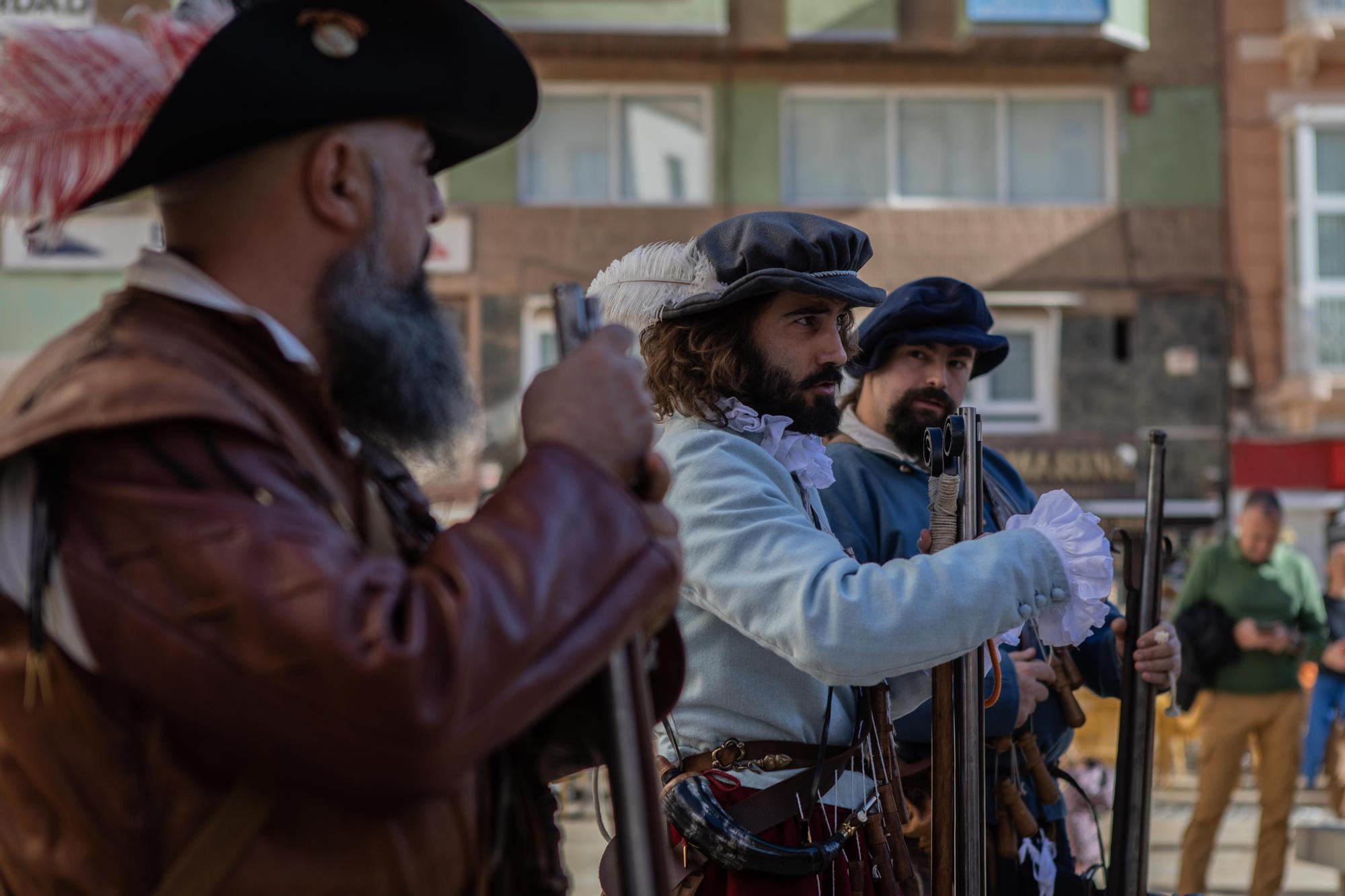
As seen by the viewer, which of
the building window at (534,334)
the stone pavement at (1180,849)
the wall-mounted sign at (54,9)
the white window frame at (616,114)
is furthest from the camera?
the white window frame at (616,114)

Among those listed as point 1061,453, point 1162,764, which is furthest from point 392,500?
point 1061,453

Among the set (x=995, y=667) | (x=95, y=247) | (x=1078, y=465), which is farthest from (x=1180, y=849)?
(x=95, y=247)

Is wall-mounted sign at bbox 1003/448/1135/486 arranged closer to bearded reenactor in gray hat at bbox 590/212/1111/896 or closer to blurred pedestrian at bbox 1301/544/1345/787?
blurred pedestrian at bbox 1301/544/1345/787

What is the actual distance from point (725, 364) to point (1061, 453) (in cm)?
1507

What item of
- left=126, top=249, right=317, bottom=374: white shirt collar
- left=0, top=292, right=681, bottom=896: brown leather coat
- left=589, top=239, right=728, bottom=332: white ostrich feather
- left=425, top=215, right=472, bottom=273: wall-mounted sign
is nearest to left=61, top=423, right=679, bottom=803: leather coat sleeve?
left=0, top=292, right=681, bottom=896: brown leather coat

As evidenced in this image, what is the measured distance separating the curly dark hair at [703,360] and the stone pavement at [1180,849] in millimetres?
4559

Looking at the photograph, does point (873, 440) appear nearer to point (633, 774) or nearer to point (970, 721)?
point (970, 721)

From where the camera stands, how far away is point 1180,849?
8.65 meters

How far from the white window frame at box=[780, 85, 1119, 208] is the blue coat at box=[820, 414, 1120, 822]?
1405cm

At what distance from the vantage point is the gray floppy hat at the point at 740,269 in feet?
9.50

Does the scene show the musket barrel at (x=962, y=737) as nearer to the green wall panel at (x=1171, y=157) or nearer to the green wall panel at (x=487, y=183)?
the green wall panel at (x=487, y=183)

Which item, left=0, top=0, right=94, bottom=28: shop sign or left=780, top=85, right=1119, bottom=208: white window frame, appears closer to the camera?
left=0, top=0, right=94, bottom=28: shop sign

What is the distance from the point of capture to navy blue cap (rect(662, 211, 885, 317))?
113 inches

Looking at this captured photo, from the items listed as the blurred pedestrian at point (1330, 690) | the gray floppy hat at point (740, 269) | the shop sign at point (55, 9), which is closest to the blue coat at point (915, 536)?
the gray floppy hat at point (740, 269)
